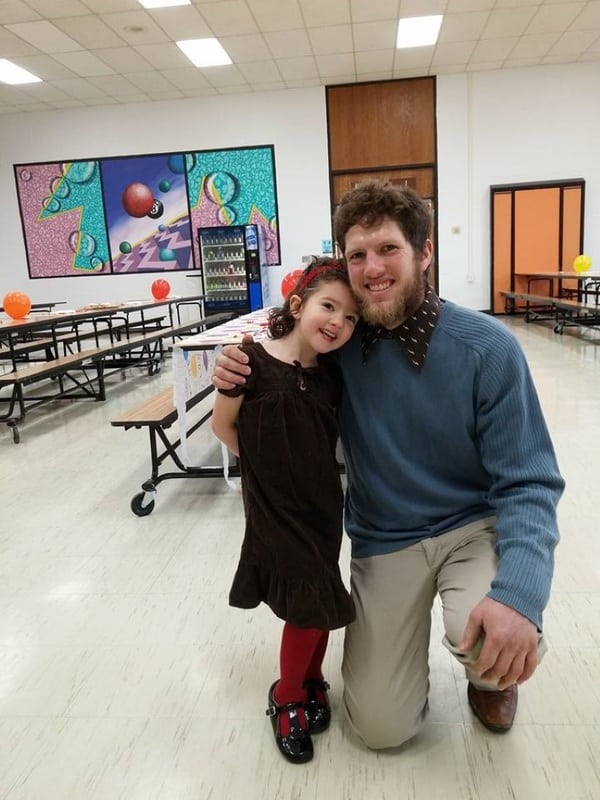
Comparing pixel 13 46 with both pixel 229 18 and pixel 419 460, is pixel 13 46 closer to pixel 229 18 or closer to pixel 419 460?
pixel 229 18

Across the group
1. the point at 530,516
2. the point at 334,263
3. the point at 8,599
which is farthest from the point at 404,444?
the point at 8,599

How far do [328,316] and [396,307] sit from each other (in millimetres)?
146

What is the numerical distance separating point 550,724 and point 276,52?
8003 mm

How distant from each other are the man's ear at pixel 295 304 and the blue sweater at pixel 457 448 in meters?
0.14

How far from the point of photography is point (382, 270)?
1.18 metres

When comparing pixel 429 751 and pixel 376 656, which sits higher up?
pixel 376 656

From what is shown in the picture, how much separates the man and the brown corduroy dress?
0.08 m

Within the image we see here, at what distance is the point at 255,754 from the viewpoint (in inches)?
48.5

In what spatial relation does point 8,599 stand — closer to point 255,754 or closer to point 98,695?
point 98,695

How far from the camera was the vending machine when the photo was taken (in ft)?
28.9

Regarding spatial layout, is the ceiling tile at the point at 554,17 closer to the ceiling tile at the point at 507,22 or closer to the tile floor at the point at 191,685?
the ceiling tile at the point at 507,22

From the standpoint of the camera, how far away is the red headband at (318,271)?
48.6 inches

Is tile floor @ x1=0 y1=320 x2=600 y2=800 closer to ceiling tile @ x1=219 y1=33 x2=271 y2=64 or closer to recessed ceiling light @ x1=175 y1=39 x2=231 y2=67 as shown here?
ceiling tile @ x1=219 y1=33 x2=271 y2=64

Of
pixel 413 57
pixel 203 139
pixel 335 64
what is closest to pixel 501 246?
pixel 413 57
